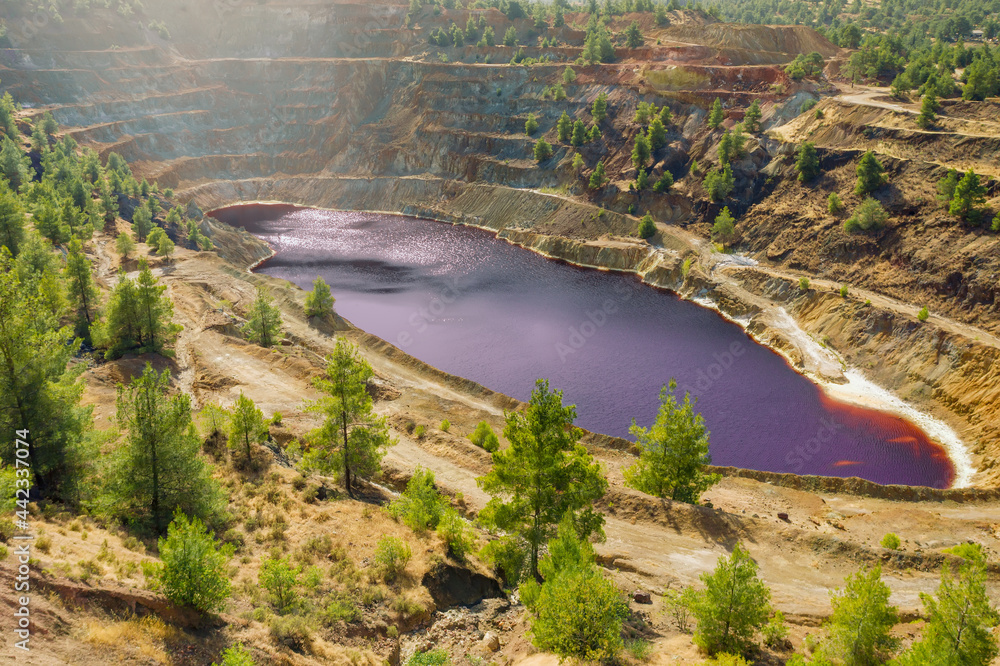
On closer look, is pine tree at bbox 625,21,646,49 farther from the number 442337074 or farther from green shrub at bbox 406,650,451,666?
green shrub at bbox 406,650,451,666

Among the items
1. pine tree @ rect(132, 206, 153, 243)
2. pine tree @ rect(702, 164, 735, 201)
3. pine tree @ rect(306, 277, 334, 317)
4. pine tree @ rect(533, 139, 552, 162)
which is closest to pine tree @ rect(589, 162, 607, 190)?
pine tree @ rect(533, 139, 552, 162)

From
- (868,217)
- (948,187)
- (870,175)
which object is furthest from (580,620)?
(870,175)

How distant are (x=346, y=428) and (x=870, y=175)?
82.4 m

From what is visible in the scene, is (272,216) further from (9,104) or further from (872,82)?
(872,82)

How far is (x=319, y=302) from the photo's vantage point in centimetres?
8119

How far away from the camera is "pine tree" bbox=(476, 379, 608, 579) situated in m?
30.0

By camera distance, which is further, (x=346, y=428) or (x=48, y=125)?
(x=48, y=125)

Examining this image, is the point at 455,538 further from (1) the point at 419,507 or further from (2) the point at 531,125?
(2) the point at 531,125

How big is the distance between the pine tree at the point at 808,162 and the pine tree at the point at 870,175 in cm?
1006

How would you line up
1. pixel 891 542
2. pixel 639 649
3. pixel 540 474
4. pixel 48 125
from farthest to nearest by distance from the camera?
1. pixel 48 125
2. pixel 891 542
3. pixel 540 474
4. pixel 639 649

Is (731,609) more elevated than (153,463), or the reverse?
(153,463)

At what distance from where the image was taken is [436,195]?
14762 centimetres

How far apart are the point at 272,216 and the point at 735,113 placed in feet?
337
